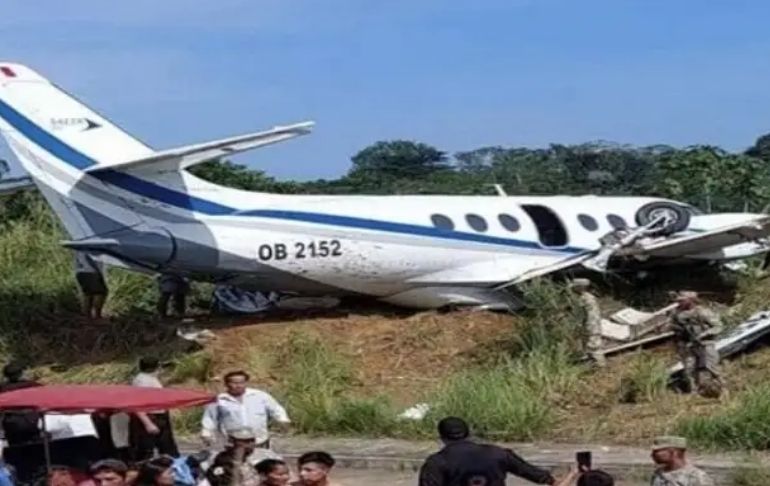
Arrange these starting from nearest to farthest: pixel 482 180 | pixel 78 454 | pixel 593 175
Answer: pixel 78 454
pixel 482 180
pixel 593 175

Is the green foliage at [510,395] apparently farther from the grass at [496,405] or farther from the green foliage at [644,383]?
the green foliage at [644,383]

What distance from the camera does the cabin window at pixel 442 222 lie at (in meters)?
24.3

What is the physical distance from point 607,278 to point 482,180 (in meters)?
14.8

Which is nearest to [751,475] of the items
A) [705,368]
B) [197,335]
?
[705,368]

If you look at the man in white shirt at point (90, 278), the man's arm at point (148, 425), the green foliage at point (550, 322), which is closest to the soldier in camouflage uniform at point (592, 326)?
the green foliage at point (550, 322)

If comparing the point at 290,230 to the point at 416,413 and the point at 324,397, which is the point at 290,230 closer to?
the point at 324,397

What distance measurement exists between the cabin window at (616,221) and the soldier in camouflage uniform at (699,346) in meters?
6.85

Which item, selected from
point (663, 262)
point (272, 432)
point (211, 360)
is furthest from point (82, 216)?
point (663, 262)

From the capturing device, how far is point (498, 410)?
729 inches

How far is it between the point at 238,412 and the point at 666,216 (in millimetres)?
13576

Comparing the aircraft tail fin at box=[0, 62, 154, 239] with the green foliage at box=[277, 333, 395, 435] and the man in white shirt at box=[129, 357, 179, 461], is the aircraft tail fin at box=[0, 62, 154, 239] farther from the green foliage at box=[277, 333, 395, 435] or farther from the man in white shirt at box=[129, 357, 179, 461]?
the man in white shirt at box=[129, 357, 179, 461]

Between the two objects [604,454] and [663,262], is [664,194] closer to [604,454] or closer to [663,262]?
[663,262]

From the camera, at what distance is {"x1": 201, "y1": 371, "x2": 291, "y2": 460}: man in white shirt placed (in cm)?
1327

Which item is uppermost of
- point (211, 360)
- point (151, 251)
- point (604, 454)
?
point (151, 251)
